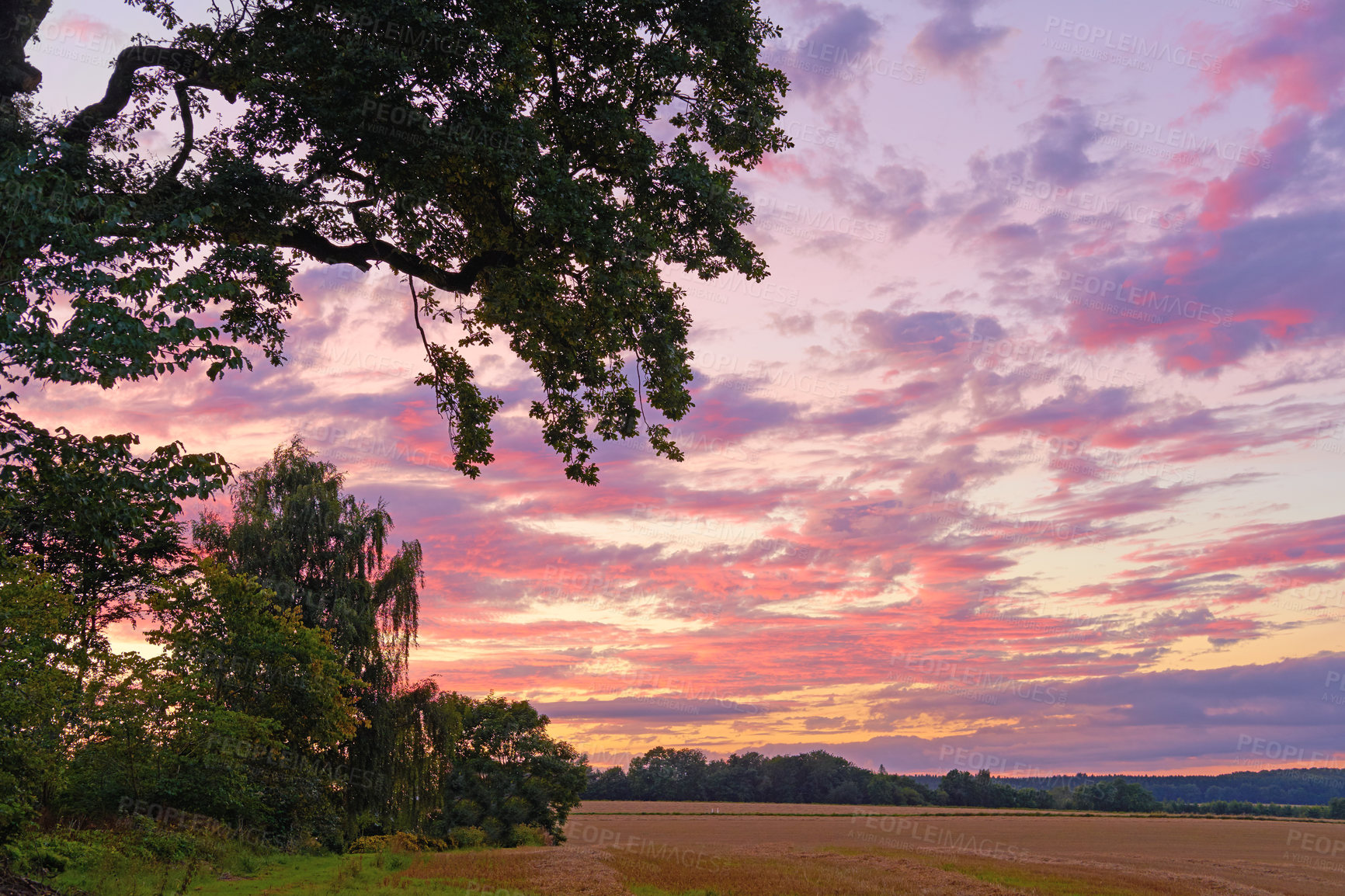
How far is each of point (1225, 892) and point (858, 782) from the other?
115939 mm

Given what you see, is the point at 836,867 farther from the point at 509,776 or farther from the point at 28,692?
the point at 28,692

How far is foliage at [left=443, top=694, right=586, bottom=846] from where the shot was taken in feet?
168

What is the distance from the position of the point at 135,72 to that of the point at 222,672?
22.5 m

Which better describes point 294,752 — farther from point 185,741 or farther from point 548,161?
point 548,161

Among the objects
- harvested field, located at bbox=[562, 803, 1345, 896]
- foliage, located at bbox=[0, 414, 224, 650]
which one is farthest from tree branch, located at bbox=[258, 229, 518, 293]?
harvested field, located at bbox=[562, 803, 1345, 896]

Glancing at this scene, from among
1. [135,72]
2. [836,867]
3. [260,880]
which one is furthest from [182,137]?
[836,867]

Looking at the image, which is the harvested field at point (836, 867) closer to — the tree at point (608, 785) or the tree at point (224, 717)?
the tree at point (224, 717)

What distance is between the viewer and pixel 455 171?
1588 cm

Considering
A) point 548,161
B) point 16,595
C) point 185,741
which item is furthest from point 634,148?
point 185,741

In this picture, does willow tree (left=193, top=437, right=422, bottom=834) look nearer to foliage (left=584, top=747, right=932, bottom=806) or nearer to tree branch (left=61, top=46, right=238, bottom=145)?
tree branch (left=61, top=46, right=238, bottom=145)

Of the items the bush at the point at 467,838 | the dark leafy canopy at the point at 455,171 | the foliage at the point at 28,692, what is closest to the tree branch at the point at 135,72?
the dark leafy canopy at the point at 455,171

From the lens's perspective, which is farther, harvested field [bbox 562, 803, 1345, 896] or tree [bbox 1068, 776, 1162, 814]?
tree [bbox 1068, 776, 1162, 814]

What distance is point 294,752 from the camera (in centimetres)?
3303

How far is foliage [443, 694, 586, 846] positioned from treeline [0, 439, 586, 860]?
1.22 meters
